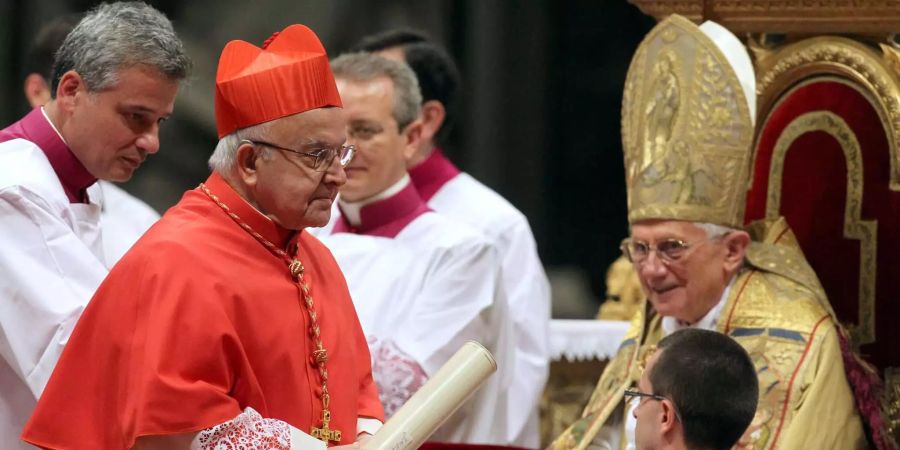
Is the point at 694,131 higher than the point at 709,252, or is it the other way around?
the point at 694,131

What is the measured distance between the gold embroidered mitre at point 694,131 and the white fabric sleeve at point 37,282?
5.78 feet

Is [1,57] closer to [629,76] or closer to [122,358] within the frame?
[629,76]

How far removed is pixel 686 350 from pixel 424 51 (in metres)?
3.04

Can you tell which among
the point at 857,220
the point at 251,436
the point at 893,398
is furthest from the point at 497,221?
the point at 251,436

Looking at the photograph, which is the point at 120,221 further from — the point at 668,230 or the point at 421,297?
the point at 668,230

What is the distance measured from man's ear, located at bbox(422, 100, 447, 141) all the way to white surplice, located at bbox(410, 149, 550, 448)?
121 millimetres

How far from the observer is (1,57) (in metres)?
8.20

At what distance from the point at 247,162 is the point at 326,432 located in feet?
1.97

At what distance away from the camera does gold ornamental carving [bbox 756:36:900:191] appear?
473 centimetres

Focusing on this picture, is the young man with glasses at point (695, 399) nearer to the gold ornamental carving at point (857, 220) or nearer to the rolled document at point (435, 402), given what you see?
the rolled document at point (435, 402)

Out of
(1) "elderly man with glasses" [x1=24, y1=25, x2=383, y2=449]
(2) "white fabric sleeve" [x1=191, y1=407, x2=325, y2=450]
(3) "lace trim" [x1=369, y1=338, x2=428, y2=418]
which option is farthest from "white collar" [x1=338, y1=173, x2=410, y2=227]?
(2) "white fabric sleeve" [x1=191, y1=407, x2=325, y2=450]

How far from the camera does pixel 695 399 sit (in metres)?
3.50

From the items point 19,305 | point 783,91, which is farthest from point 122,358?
point 783,91

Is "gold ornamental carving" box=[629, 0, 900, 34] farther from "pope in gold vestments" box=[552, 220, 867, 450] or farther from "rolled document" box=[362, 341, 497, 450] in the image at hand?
"rolled document" box=[362, 341, 497, 450]
